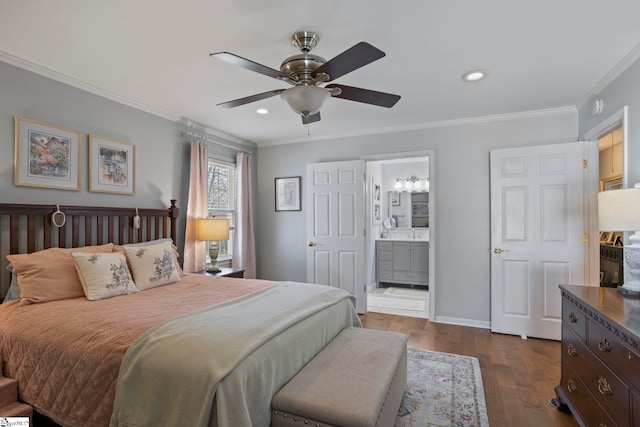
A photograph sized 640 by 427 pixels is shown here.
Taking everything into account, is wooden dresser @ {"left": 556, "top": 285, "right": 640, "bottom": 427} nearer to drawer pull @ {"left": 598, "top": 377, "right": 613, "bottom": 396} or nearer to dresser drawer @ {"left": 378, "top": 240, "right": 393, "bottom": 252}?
drawer pull @ {"left": 598, "top": 377, "right": 613, "bottom": 396}

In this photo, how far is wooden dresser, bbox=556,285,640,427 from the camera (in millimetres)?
1387

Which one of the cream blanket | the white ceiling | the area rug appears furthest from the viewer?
the area rug

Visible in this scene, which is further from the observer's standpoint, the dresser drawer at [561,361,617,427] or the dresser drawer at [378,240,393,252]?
the dresser drawer at [378,240,393,252]

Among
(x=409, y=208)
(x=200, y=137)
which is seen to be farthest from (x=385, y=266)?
(x=200, y=137)

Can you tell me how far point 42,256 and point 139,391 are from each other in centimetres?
152

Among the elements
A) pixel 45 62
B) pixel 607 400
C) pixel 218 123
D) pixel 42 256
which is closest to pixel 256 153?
pixel 218 123

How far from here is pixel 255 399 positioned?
4.64ft

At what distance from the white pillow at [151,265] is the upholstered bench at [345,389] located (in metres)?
1.58

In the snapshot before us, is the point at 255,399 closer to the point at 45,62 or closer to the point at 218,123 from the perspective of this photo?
the point at 45,62

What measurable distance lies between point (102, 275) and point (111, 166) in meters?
1.23

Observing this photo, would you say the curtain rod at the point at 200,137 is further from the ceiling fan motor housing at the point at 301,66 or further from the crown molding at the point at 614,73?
the crown molding at the point at 614,73

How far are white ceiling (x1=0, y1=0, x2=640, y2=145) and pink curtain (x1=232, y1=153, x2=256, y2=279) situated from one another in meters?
1.42

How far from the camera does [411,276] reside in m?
5.88

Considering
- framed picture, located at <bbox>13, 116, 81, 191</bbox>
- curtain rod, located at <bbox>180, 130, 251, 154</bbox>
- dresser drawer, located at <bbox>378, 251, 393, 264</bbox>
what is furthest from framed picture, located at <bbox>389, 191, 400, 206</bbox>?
framed picture, located at <bbox>13, 116, 81, 191</bbox>
